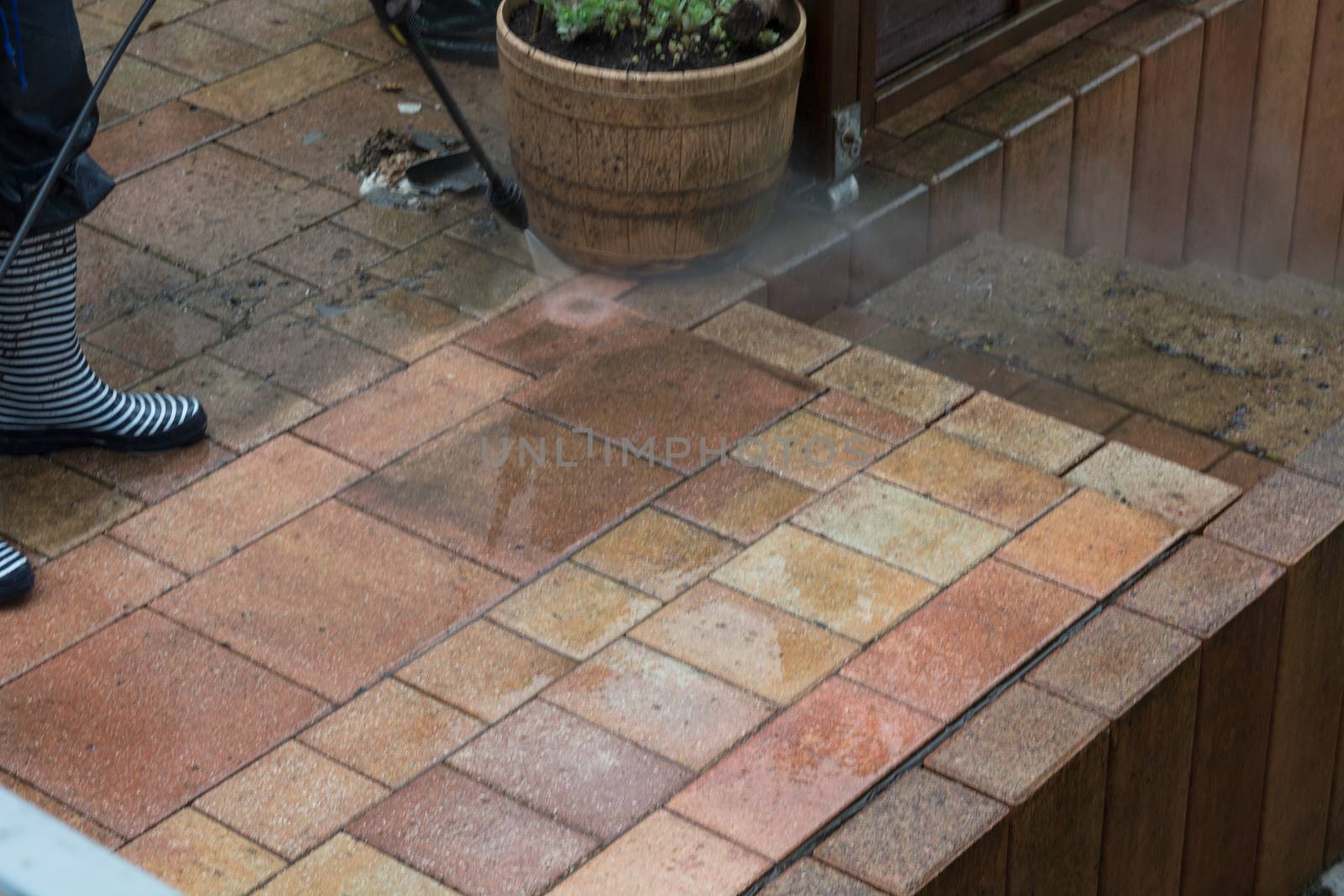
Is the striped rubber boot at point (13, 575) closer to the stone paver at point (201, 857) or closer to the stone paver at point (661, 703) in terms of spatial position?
the stone paver at point (201, 857)

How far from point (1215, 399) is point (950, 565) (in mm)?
1515

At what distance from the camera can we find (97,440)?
412 cm

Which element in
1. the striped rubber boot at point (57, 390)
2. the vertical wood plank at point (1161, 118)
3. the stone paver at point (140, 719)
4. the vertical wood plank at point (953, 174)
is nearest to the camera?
the stone paver at point (140, 719)

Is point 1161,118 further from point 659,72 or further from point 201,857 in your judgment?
point 201,857

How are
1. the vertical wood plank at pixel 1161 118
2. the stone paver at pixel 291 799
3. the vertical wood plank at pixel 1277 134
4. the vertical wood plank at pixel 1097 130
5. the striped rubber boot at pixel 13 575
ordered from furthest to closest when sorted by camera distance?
the vertical wood plank at pixel 1277 134 → the vertical wood plank at pixel 1161 118 → the vertical wood plank at pixel 1097 130 → the striped rubber boot at pixel 13 575 → the stone paver at pixel 291 799

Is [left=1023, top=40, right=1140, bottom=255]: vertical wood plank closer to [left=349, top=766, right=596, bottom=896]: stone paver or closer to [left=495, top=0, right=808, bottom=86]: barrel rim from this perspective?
[left=495, top=0, right=808, bottom=86]: barrel rim

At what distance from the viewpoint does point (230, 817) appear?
312 cm

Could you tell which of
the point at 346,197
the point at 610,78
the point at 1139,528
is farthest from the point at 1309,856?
the point at 346,197

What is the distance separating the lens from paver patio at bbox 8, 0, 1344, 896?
311 centimetres

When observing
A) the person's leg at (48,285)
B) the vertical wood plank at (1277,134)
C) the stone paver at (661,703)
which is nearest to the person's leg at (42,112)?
the person's leg at (48,285)

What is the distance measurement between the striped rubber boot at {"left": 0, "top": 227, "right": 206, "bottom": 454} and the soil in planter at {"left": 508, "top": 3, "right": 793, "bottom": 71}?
4.33ft

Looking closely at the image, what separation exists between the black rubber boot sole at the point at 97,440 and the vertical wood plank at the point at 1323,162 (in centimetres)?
441

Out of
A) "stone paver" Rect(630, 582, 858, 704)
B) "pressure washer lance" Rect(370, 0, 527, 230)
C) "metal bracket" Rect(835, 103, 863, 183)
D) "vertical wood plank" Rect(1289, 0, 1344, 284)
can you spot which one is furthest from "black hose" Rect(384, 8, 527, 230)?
"vertical wood plank" Rect(1289, 0, 1344, 284)

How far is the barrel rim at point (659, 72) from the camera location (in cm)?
432
